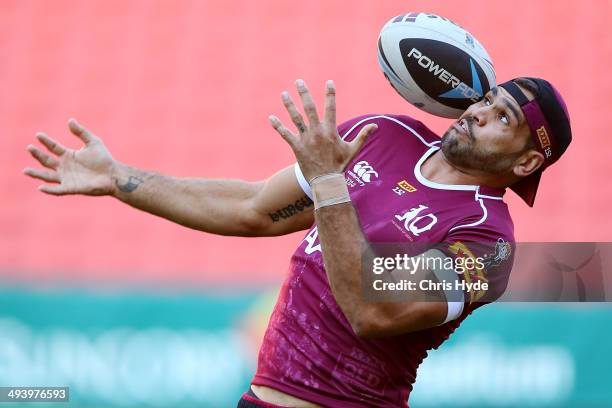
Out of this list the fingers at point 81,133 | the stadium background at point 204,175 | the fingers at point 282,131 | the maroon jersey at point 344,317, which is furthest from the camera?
the stadium background at point 204,175

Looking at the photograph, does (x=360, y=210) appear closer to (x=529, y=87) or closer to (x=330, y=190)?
(x=330, y=190)

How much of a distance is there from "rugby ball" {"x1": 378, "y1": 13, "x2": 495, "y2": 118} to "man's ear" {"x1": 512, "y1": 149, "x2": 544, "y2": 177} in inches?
9.6

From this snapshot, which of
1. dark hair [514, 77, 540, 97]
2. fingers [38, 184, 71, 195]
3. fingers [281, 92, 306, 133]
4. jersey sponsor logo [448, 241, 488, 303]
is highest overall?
dark hair [514, 77, 540, 97]

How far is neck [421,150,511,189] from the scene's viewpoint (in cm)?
295

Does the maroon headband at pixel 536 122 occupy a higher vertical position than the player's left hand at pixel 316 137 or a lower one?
higher

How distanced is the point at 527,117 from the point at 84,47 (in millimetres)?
3801

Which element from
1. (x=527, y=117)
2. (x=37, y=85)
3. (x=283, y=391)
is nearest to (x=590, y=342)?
(x=527, y=117)

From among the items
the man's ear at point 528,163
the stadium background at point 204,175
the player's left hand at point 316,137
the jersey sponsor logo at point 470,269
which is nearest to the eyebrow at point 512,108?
the man's ear at point 528,163

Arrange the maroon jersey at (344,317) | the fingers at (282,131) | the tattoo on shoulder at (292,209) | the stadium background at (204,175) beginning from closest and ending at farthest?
the fingers at (282,131), the maroon jersey at (344,317), the tattoo on shoulder at (292,209), the stadium background at (204,175)

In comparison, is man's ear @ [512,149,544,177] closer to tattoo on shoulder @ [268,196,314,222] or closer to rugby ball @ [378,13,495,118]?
rugby ball @ [378,13,495,118]

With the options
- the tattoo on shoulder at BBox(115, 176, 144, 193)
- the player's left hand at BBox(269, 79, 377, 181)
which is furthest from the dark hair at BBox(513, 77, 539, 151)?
the tattoo on shoulder at BBox(115, 176, 144, 193)

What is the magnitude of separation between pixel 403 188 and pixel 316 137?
0.50m

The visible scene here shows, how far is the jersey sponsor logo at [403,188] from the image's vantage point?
9.49 ft

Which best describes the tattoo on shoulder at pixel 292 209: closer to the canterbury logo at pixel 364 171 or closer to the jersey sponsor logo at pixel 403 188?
the canterbury logo at pixel 364 171
